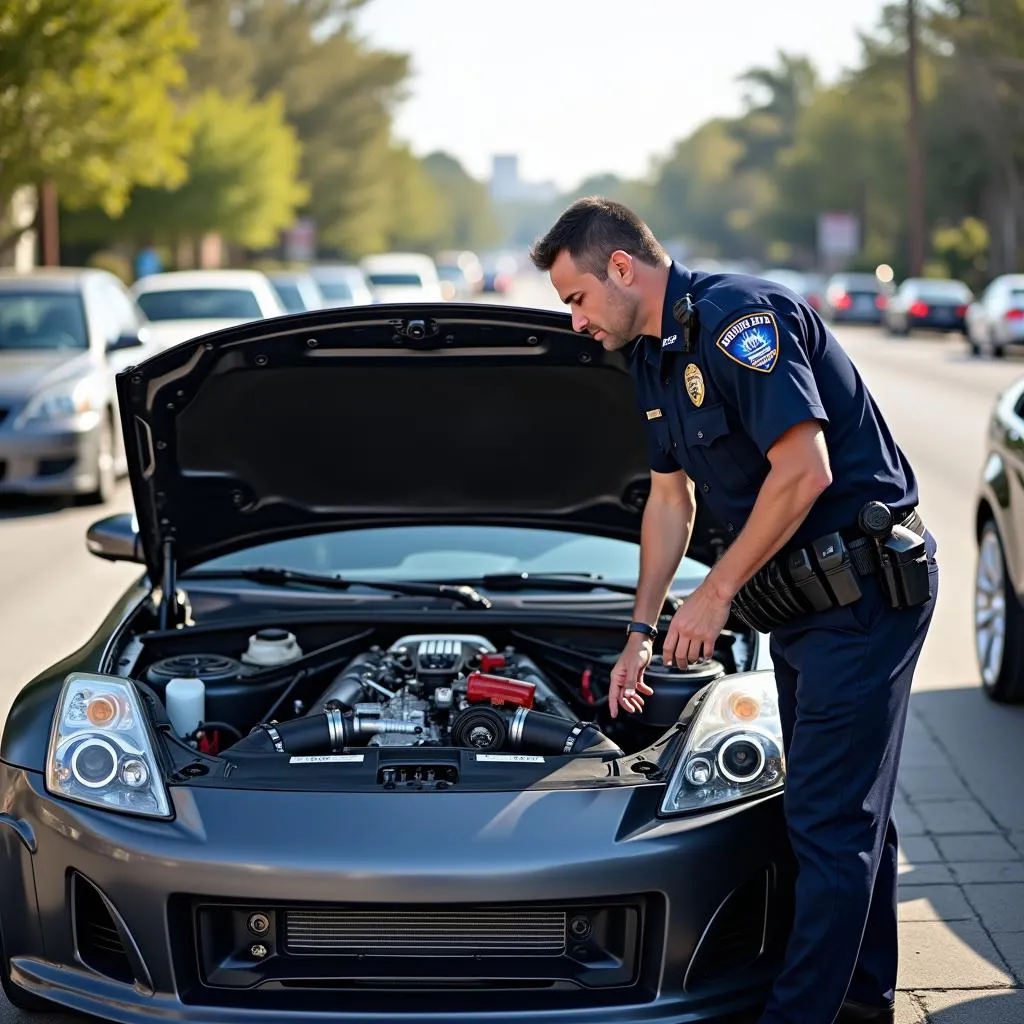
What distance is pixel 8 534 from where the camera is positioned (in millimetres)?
11312

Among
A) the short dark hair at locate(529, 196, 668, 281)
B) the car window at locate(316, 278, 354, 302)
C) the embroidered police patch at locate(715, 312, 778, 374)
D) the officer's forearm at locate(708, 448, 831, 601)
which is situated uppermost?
the short dark hair at locate(529, 196, 668, 281)

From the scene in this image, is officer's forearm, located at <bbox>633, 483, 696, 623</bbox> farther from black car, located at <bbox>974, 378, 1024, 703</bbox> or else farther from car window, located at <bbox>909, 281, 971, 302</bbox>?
car window, located at <bbox>909, 281, 971, 302</bbox>

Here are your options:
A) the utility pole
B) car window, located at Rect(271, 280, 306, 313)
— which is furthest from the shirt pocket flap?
the utility pole

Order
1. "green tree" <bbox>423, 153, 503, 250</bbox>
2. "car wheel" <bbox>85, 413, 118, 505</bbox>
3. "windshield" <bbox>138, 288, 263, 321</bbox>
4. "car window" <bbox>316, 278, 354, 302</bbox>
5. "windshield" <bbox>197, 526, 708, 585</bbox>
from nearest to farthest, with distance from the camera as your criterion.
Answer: "windshield" <bbox>197, 526, 708, 585</bbox>
"car wheel" <bbox>85, 413, 118, 505</bbox>
"windshield" <bbox>138, 288, 263, 321</bbox>
"car window" <bbox>316, 278, 354, 302</bbox>
"green tree" <bbox>423, 153, 503, 250</bbox>

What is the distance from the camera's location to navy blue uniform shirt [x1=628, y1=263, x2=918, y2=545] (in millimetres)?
3354

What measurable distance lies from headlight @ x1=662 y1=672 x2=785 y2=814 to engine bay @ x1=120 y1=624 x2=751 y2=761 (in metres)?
0.23

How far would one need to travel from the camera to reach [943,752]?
620 cm

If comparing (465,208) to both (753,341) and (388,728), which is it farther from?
(753,341)

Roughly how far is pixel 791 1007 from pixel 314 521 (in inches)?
87.5

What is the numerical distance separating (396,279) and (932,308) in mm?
12490

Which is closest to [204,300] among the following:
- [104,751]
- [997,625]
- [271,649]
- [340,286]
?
[340,286]

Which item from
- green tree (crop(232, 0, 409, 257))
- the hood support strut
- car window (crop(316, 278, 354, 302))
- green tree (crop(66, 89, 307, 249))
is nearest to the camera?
the hood support strut

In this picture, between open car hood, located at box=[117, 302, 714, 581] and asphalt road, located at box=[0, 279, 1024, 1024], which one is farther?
open car hood, located at box=[117, 302, 714, 581]

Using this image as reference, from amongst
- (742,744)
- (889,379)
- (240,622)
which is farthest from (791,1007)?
(889,379)
